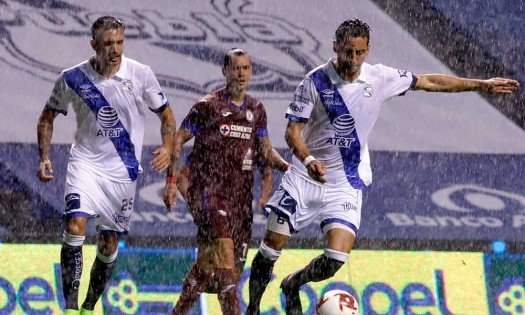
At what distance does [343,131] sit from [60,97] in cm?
209

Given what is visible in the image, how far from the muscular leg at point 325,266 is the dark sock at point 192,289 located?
61 cm

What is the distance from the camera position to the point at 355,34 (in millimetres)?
10672

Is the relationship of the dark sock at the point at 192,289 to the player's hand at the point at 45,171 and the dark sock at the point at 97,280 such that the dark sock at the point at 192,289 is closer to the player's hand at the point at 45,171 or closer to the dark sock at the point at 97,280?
the dark sock at the point at 97,280

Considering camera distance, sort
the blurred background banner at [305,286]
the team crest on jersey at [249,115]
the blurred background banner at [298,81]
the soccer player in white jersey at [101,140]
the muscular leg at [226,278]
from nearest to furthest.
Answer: the muscular leg at [226,278] < the soccer player in white jersey at [101,140] < the team crest on jersey at [249,115] < the blurred background banner at [305,286] < the blurred background banner at [298,81]

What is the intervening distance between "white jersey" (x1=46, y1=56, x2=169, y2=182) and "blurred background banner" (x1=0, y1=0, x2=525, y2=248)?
1712mm

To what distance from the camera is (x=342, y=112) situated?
11.0m

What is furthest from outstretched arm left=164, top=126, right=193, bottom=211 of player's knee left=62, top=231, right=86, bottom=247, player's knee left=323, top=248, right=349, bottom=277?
player's knee left=323, top=248, right=349, bottom=277

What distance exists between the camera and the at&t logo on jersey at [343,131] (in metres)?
11.0

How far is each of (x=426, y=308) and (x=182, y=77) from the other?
4874mm

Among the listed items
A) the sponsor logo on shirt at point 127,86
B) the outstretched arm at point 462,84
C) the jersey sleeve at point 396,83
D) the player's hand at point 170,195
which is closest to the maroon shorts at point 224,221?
the player's hand at point 170,195

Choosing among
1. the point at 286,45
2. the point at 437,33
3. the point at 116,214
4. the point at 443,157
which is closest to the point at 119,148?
the point at 116,214

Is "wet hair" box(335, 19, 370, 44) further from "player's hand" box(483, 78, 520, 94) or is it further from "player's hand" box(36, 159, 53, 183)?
"player's hand" box(36, 159, 53, 183)

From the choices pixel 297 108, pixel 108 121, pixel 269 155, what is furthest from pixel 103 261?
pixel 297 108

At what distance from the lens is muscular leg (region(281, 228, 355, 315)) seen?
1090 centimetres
